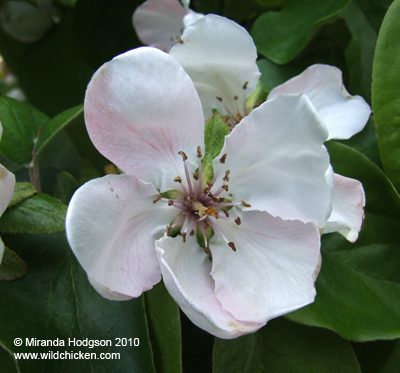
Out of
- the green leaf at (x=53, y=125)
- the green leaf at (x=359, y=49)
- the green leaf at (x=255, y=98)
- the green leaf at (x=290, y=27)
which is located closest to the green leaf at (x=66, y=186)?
the green leaf at (x=53, y=125)

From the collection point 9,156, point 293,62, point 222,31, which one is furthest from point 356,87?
point 9,156

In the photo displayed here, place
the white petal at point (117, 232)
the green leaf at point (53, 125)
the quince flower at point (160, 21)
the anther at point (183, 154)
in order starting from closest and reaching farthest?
the white petal at point (117, 232) → the anther at point (183, 154) → the green leaf at point (53, 125) → the quince flower at point (160, 21)

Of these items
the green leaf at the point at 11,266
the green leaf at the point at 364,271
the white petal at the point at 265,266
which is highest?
the green leaf at the point at 11,266

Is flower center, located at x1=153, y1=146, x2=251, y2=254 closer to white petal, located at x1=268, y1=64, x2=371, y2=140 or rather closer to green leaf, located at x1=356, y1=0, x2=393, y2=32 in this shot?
white petal, located at x1=268, y1=64, x2=371, y2=140

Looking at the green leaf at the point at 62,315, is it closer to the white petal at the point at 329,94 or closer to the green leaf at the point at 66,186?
the green leaf at the point at 66,186

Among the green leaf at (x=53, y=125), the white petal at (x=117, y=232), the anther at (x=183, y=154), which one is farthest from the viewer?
the green leaf at (x=53, y=125)

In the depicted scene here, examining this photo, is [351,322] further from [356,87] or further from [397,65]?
[356,87]

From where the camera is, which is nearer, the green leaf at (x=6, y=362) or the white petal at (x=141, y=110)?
the white petal at (x=141, y=110)
